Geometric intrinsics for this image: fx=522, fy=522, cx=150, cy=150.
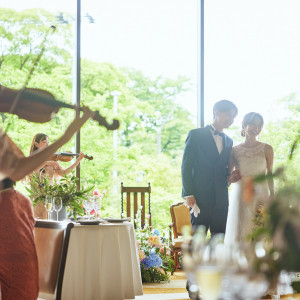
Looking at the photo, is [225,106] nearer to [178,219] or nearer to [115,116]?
[178,219]

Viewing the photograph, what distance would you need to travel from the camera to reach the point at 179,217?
5629 mm

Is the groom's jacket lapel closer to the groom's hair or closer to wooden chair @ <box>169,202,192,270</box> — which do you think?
the groom's hair

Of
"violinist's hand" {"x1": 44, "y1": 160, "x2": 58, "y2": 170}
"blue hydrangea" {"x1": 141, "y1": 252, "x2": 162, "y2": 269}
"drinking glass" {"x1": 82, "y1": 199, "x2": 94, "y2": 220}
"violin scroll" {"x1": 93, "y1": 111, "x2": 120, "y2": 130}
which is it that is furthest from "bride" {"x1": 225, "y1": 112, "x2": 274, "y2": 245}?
"violin scroll" {"x1": 93, "y1": 111, "x2": 120, "y2": 130}

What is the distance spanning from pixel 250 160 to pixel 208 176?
0.39 metres

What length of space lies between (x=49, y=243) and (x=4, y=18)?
5.09 metres

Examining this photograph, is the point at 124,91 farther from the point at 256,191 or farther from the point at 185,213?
the point at 256,191

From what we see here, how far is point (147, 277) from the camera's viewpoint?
16.3 feet

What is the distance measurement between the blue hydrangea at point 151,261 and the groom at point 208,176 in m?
1.40

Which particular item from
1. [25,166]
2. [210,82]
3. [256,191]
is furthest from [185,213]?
[256,191]

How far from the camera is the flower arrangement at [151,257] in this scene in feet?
16.1

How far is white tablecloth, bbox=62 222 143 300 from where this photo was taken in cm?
321

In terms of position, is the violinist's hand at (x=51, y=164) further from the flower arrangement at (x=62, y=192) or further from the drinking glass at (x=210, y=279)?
the drinking glass at (x=210, y=279)

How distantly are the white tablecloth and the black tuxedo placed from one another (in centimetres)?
57

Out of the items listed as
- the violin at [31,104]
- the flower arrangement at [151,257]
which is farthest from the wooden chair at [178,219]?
the violin at [31,104]
